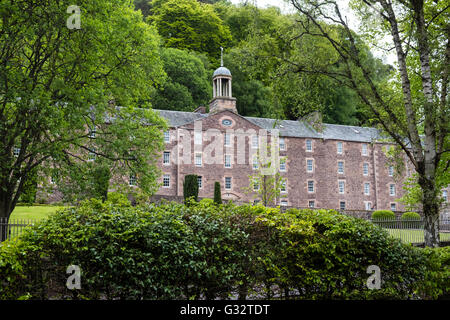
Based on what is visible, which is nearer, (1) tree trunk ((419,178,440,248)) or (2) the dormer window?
(1) tree trunk ((419,178,440,248))

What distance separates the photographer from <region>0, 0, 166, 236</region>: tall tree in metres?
15.4

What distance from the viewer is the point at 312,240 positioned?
25.9 ft

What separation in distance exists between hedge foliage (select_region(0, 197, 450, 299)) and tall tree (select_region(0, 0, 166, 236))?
935cm

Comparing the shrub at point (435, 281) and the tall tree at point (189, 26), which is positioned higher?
the tall tree at point (189, 26)

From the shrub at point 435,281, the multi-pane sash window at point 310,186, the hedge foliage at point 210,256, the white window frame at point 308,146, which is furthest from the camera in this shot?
the white window frame at point 308,146

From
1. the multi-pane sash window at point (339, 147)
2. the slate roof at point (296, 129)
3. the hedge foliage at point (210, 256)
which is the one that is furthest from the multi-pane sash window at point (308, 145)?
the hedge foliage at point (210, 256)

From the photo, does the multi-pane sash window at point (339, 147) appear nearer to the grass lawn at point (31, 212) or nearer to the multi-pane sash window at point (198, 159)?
the multi-pane sash window at point (198, 159)

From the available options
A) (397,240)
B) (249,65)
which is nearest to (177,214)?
(397,240)

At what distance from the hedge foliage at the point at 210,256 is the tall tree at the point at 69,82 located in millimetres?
9346

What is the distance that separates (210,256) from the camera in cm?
744

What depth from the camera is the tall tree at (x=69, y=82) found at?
15422 mm

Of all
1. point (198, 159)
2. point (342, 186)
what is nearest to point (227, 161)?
point (198, 159)

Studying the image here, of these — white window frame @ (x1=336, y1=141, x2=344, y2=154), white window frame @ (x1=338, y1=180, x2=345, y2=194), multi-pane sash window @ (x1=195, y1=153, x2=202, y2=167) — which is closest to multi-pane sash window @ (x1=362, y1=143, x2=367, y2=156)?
white window frame @ (x1=336, y1=141, x2=344, y2=154)

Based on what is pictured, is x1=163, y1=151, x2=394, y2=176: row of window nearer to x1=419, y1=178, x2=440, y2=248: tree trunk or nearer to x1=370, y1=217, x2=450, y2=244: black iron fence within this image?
x1=370, y1=217, x2=450, y2=244: black iron fence
